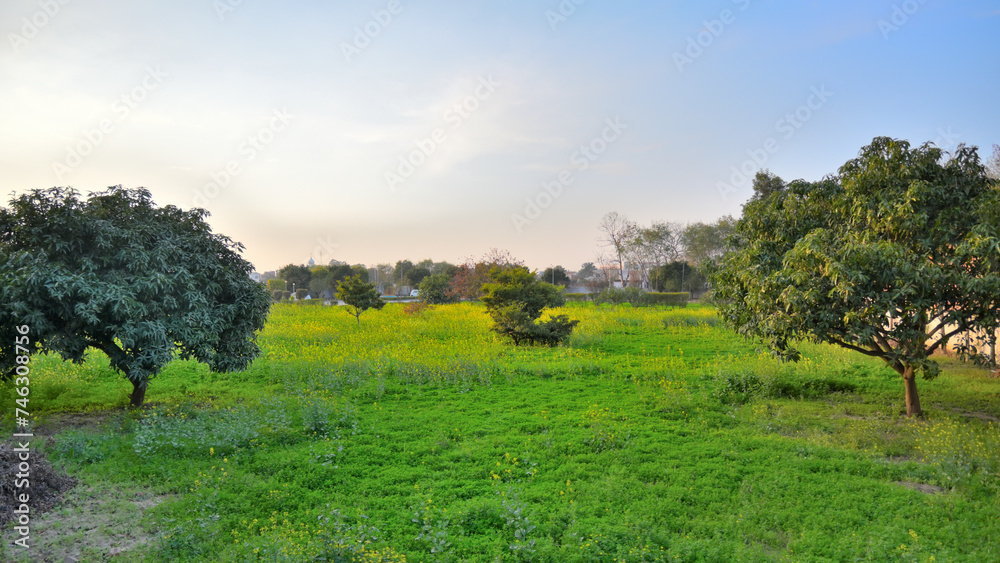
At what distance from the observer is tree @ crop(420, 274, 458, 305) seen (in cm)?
3675

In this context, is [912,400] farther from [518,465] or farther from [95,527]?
[95,527]

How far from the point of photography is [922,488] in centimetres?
647

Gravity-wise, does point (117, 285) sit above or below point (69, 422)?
above

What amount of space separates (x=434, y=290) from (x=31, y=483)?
31429 mm

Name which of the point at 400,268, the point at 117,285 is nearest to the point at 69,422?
the point at 117,285

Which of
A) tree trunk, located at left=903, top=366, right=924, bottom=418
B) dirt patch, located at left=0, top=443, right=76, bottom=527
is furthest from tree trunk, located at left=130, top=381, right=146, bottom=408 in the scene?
tree trunk, located at left=903, top=366, right=924, bottom=418

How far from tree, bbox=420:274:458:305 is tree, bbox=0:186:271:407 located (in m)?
26.2

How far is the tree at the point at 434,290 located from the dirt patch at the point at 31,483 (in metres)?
29.7

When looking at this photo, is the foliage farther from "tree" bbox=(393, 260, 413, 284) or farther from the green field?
the green field

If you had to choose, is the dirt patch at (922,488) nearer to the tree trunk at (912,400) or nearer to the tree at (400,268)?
the tree trunk at (912,400)

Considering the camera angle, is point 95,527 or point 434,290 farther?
point 434,290

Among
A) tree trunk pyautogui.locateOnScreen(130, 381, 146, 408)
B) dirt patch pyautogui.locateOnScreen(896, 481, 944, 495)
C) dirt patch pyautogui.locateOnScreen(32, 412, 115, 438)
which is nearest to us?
dirt patch pyautogui.locateOnScreen(896, 481, 944, 495)

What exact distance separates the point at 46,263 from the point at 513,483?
7823mm

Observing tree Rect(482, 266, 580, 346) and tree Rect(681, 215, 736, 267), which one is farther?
tree Rect(681, 215, 736, 267)
